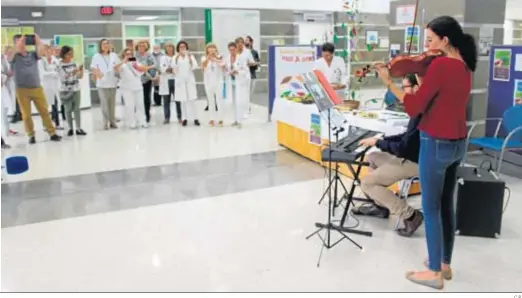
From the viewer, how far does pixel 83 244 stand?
11.7 feet

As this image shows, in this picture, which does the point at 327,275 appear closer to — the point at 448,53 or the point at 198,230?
the point at 198,230

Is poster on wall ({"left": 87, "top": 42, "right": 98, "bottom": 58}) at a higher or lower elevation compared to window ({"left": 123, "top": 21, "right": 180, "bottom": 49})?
lower

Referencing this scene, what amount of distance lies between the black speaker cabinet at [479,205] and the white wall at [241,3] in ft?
28.8

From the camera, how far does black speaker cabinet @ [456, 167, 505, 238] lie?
3521mm

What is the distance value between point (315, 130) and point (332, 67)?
3.82ft

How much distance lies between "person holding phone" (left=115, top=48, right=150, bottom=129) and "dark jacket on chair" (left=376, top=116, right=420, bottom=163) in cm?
544

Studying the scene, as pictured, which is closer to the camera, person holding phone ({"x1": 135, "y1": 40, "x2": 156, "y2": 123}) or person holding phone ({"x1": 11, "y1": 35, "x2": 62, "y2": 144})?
Answer: person holding phone ({"x1": 11, "y1": 35, "x2": 62, "y2": 144})

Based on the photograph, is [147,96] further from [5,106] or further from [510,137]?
[510,137]

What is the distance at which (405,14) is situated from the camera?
247 inches

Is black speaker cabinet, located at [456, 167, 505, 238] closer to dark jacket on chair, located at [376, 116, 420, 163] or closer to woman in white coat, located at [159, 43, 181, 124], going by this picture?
dark jacket on chair, located at [376, 116, 420, 163]

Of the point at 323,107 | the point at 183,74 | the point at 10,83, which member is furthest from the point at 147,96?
the point at 323,107

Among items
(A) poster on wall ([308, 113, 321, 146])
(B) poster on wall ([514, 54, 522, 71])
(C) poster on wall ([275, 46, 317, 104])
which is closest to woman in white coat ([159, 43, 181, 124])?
(C) poster on wall ([275, 46, 317, 104])

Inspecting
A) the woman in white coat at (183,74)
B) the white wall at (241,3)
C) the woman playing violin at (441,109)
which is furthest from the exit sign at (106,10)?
the woman playing violin at (441,109)

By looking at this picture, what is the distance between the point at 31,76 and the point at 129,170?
243 cm
